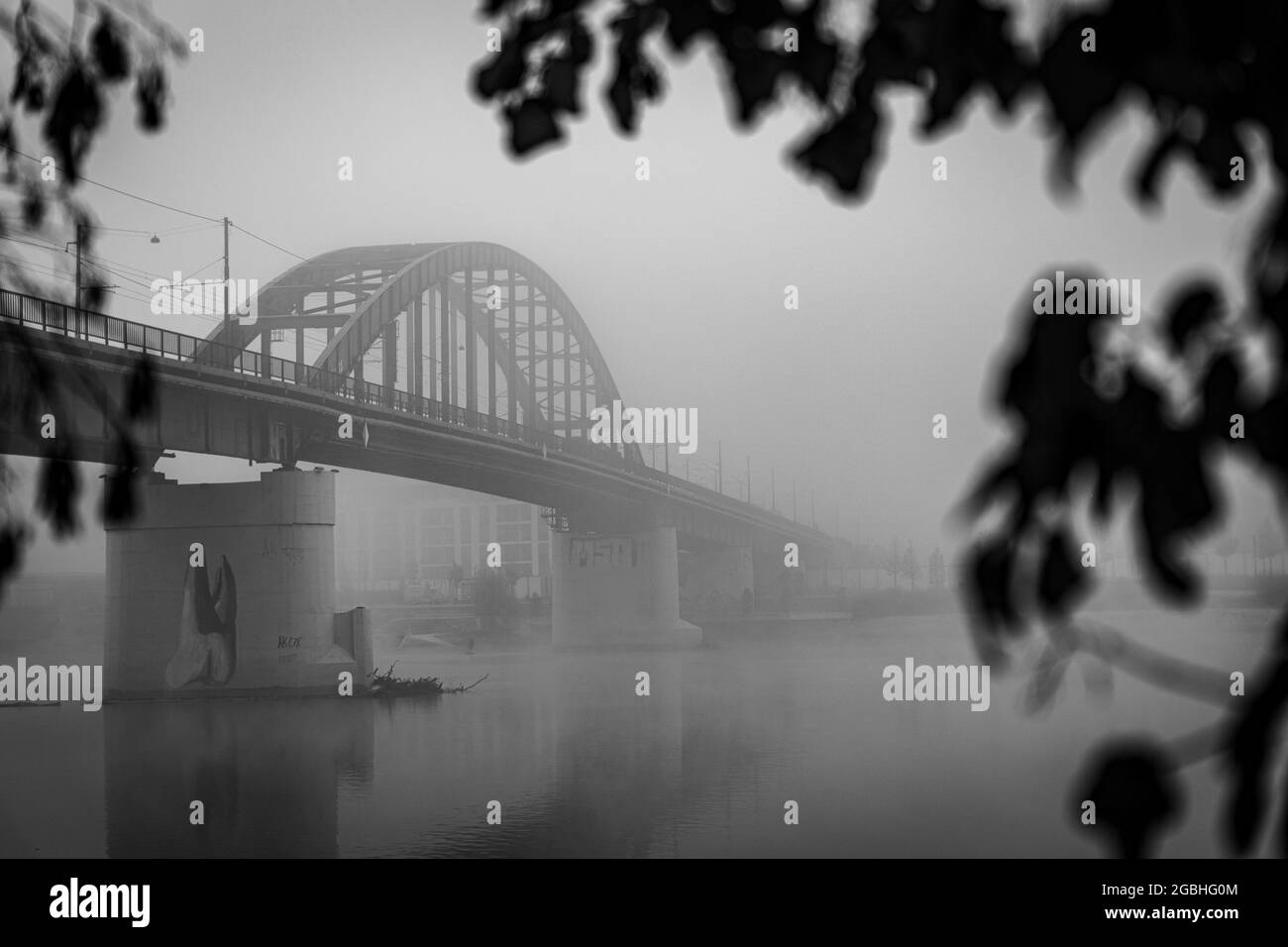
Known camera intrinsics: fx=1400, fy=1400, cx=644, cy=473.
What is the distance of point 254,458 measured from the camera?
3628 centimetres

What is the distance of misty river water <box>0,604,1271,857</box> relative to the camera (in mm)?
24906

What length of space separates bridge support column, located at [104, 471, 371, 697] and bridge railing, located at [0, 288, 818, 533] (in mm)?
3298

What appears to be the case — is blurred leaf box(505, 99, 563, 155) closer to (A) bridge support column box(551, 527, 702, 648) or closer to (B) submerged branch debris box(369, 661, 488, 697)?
(B) submerged branch debris box(369, 661, 488, 697)

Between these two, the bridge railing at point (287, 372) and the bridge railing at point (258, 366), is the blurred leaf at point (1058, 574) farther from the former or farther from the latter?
the bridge railing at point (258, 366)

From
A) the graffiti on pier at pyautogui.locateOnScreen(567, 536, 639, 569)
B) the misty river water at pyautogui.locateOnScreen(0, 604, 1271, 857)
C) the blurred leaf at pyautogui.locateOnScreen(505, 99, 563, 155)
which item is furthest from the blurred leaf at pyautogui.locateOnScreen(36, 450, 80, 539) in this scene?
the graffiti on pier at pyautogui.locateOnScreen(567, 536, 639, 569)

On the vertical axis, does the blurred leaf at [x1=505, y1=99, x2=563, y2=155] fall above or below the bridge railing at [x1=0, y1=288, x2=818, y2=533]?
below

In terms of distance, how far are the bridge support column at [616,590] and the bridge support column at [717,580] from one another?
8256 mm

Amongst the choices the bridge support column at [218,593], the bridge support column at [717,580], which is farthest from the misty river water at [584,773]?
the bridge support column at [717,580]

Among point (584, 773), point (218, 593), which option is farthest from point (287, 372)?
point (584, 773)

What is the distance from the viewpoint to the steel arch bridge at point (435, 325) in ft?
161

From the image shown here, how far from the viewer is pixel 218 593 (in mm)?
36219

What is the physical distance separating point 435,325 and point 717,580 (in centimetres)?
2195

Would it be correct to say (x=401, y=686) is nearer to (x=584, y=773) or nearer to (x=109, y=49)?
(x=584, y=773)
